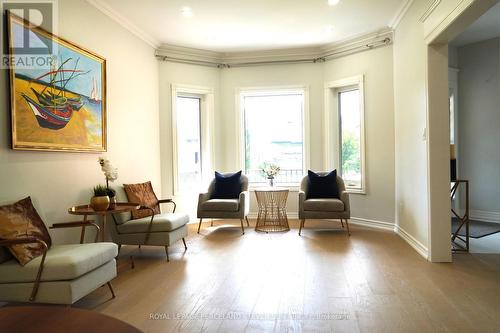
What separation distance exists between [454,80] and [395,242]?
3.20 metres

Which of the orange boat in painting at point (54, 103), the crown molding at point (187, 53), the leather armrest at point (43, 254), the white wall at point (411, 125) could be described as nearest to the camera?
the leather armrest at point (43, 254)

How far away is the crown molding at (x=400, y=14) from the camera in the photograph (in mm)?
4381

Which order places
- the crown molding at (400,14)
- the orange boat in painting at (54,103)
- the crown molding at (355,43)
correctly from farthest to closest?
the crown molding at (355,43), the crown molding at (400,14), the orange boat in painting at (54,103)

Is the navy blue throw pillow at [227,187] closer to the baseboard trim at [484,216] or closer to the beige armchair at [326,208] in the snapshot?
the beige armchair at [326,208]

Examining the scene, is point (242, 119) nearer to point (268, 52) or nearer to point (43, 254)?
point (268, 52)

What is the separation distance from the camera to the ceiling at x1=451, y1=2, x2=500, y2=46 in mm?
4816

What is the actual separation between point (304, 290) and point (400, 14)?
12.6 feet

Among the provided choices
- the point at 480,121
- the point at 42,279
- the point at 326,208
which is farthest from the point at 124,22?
the point at 480,121

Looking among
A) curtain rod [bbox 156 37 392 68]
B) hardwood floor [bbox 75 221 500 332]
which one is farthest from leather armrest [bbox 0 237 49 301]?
curtain rod [bbox 156 37 392 68]

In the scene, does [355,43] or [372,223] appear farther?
[355,43]

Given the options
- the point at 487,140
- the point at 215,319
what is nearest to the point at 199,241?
the point at 215,319

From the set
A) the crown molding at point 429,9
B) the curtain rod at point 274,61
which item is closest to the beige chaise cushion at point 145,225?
the curtain rod at point 274,61

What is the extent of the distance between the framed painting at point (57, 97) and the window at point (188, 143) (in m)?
2.01

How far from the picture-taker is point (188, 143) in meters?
6.35
